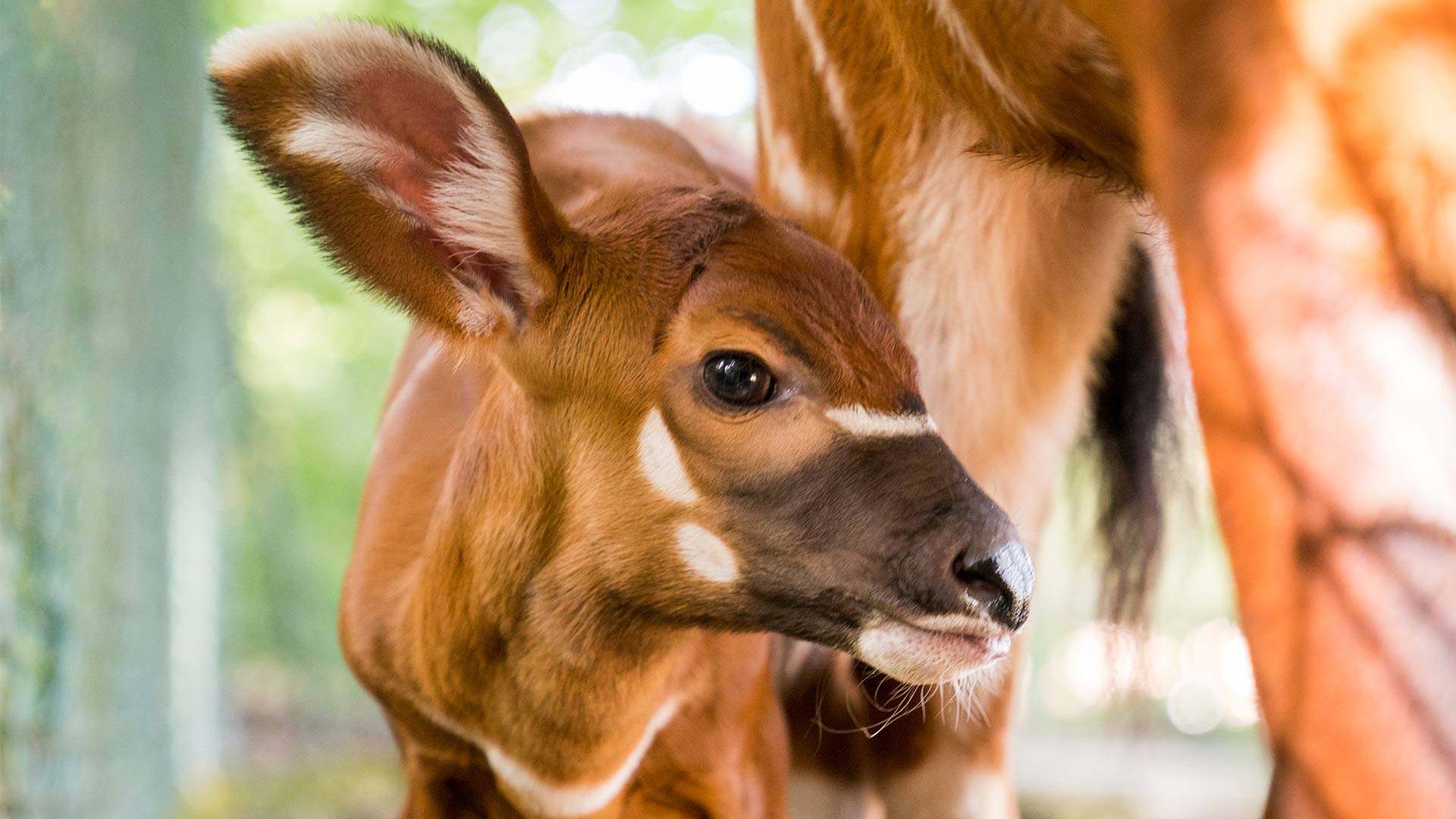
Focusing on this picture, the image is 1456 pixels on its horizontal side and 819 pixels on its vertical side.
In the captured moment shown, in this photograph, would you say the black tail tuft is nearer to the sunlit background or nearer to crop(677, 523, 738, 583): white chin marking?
the sunlit background

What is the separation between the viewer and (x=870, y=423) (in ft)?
5.02

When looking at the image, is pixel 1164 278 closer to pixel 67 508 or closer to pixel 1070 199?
pixel 1070 199

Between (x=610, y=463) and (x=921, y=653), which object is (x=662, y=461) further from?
(x=921, y=653)

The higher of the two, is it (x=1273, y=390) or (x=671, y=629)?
(x=1273, y=390)

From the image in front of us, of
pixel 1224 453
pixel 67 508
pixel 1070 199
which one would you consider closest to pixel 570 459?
pixel 1070 199

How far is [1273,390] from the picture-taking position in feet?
3.13

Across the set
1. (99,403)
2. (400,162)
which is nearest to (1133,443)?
(400,162)

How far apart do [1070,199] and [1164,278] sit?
1.51ft

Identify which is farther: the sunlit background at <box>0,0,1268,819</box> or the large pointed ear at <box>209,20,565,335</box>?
the sunlit background at <box>0,0,1268,819</box>

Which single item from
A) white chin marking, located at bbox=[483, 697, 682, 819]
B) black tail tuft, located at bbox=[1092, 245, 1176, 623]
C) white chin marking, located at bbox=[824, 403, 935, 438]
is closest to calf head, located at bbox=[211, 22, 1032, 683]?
white chin marking, located at bbox=[824, 403, 935, 438]

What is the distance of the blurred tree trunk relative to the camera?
244cm

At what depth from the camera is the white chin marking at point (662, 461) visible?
5.26 ft

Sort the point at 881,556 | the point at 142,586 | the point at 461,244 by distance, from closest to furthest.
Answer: the point at 881,556, the point at 461,244, the point at 142,586

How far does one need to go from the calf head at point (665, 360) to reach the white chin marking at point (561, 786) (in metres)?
0.27
